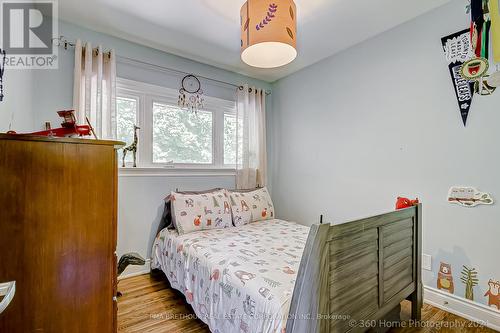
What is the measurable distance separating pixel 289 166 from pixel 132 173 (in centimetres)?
201

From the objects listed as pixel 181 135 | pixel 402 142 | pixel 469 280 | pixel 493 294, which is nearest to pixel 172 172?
pixel 181 135

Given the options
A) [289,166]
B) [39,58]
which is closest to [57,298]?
[39,58]

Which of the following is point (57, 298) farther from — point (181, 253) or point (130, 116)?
point (130, 116)

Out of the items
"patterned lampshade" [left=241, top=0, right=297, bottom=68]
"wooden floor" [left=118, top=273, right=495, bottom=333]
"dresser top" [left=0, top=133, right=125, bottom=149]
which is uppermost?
"patterned lampshade" [left=241, top=0, right=297, bottom=68]

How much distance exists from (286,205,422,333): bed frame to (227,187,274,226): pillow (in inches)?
60.9

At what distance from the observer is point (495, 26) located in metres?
1.76

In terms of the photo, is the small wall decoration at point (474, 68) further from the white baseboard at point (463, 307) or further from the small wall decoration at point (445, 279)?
the white baseboard at point (463, 307)

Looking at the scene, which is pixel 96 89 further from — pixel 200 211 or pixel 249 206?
pixel 249 206

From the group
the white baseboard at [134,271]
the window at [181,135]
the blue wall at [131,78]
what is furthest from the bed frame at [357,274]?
the window at [181,135]

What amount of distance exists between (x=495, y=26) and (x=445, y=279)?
1973 millimetres

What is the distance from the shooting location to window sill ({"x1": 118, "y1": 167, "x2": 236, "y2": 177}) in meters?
2.53

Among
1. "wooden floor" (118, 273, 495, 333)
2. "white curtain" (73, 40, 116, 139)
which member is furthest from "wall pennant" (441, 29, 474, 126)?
"white curtain" (73, 40, 116, 139)

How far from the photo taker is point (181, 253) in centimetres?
207

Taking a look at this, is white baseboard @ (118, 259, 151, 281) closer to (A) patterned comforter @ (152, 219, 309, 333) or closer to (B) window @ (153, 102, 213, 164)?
(A) patterned comforter @ (152, 219, 309, 333)
